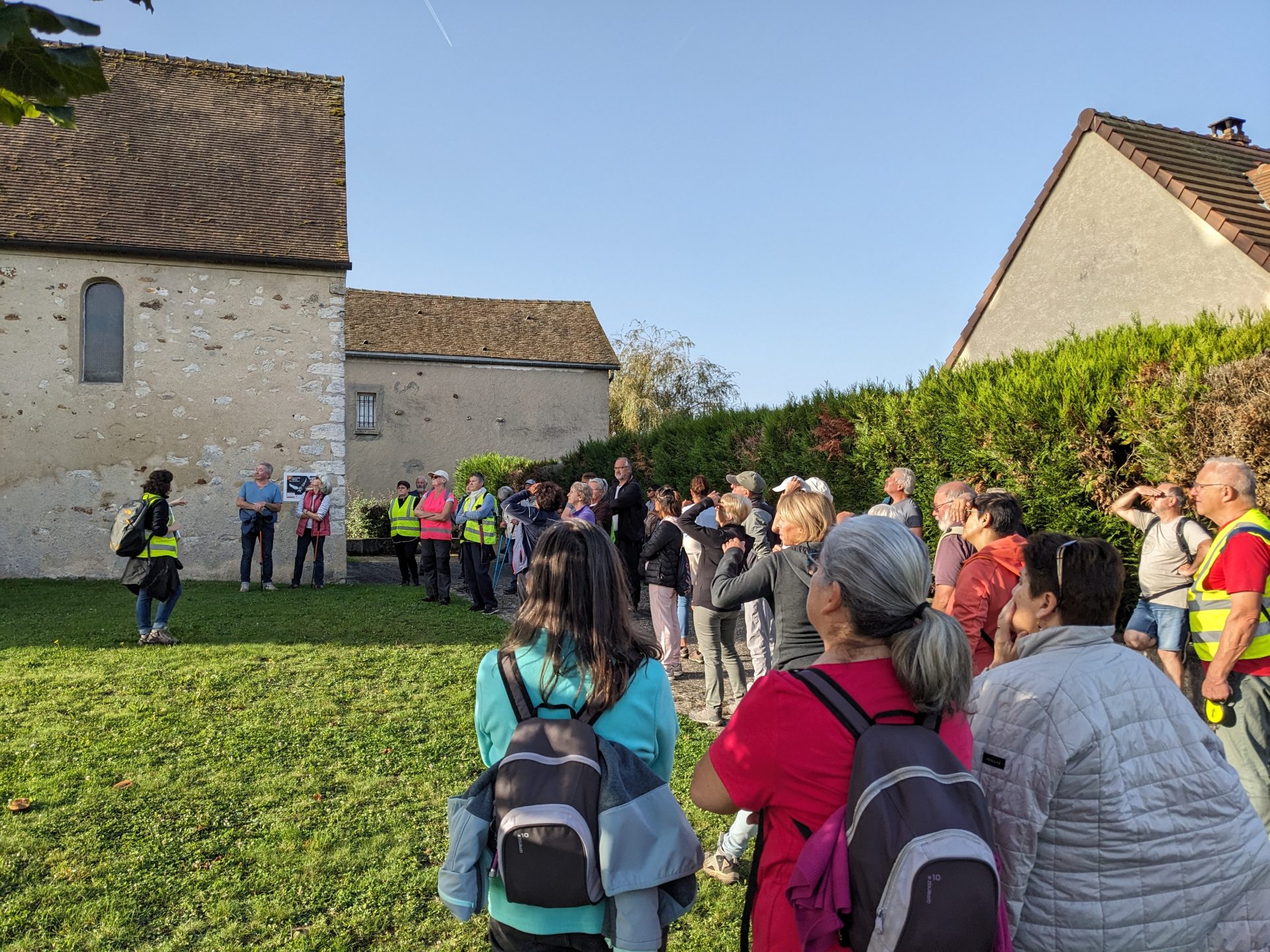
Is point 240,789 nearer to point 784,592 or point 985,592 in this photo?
point 784,592

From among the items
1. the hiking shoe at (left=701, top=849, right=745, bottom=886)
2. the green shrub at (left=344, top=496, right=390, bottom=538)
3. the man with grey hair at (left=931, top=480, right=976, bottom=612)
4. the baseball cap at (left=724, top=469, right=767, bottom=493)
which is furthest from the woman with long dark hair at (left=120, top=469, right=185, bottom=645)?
the green shrub at (left=344, top=496, right=390, bottom=538)

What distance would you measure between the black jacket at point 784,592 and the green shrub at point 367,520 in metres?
20.2

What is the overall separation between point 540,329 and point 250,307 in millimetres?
15028

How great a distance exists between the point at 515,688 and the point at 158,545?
7012 millimetres

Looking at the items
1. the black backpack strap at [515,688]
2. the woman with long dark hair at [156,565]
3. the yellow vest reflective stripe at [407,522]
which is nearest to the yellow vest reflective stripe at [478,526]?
the yellow vest reflective stripe at [407,522]

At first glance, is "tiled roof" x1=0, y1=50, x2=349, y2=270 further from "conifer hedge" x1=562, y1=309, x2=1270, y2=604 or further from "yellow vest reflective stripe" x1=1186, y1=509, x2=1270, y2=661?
"yellow vest reflective stripe" x1=1186, y1=509, x2=1270, y2=661

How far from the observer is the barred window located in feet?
88.0

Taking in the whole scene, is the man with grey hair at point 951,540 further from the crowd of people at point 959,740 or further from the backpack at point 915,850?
the backpack at point 915,850

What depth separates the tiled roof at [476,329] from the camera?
89.8ft

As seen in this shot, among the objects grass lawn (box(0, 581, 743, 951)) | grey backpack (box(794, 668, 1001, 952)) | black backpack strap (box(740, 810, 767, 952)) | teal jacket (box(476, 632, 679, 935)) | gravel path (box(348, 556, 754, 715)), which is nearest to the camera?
grey backpack (box(794, 668, 1001, 952))

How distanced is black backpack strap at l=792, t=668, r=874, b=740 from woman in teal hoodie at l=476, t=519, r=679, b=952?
0.54 meters

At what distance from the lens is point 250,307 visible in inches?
587

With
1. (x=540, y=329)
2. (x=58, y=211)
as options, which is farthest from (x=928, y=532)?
(x=540, y=329)

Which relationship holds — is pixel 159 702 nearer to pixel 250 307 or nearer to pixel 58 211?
pixel 250 307
